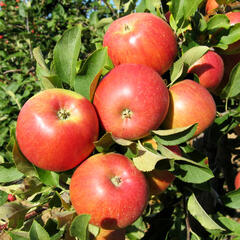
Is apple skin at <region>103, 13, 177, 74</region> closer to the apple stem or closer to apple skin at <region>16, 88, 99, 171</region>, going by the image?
the apple stem

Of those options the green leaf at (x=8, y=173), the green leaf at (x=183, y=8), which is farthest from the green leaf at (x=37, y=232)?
the green leaf at (x=183, y=8)

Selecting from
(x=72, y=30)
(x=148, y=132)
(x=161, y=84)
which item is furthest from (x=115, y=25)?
(x=148, y=132)

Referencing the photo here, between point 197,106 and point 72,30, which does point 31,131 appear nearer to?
point 72,30

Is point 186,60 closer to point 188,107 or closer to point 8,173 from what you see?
point 188,107

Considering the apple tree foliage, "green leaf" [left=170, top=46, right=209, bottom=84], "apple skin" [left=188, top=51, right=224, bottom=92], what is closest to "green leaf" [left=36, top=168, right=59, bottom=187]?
the apple tree foliage

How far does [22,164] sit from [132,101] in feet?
1.19

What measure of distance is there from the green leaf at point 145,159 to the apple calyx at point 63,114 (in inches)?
8.5

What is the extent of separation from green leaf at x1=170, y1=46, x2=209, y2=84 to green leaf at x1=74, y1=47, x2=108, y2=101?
23 cm

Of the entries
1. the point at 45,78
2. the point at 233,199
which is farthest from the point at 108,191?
the point at 233,199

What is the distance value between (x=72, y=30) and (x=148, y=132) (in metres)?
0.41

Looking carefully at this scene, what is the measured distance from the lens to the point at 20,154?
78cm

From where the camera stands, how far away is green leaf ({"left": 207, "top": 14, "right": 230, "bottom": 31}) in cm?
98

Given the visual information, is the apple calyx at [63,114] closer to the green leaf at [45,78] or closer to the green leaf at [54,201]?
the green leaf at [45,78]

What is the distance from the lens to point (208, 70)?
0.96 m
